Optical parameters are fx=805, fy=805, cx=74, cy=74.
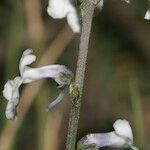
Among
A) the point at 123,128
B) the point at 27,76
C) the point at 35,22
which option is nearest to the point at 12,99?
the point at 27,76

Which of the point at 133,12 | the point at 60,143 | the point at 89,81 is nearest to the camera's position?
the point at 60,143

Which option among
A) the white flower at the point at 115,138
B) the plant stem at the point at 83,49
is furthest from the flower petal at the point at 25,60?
the white flower at the point at 115,138

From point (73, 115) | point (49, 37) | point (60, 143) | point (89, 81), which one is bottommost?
point (73, 115)

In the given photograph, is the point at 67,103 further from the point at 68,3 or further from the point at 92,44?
the point at 68,3

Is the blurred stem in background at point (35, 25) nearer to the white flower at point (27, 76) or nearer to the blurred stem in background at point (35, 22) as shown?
the blurred stem in background at point (35, 22)

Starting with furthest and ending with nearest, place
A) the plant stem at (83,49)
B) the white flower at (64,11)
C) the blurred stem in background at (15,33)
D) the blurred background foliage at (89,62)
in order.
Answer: the blurred stem in background at (15,33)
the blurred background foliage at (89,62)
the white flower at (64,11)
the plant stem at (83,49)

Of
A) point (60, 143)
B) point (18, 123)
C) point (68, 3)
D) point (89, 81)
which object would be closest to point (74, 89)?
point (68, 3)

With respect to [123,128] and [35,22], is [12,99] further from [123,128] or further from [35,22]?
[35,22]
